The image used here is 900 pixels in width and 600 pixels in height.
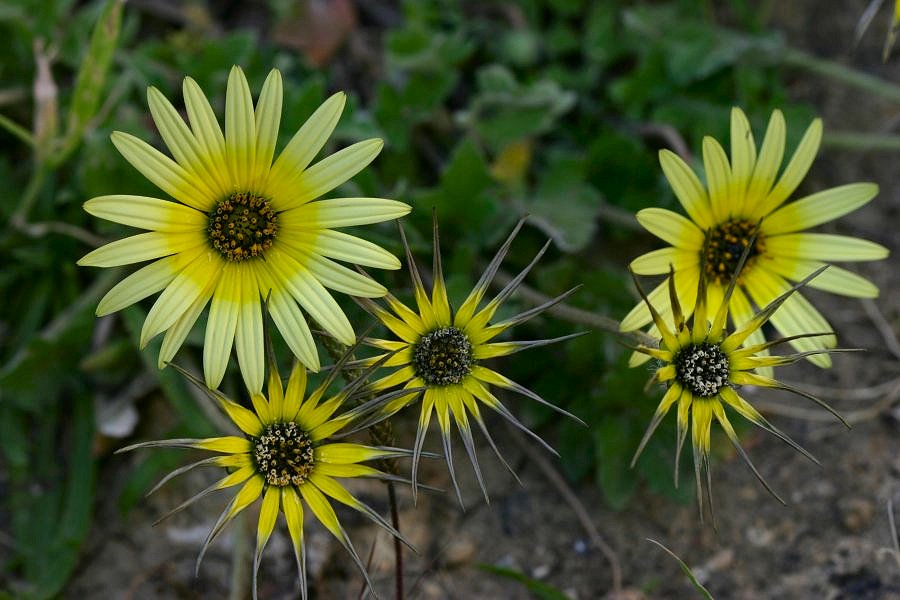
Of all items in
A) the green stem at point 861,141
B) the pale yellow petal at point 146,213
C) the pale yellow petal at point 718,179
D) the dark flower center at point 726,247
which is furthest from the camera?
the green stem at point 861,141

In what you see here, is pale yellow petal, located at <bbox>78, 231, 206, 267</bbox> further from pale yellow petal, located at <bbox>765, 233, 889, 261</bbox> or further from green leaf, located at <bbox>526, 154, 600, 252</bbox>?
pale yellow petal, located at <bbox>765, 233, 889, 261</bbox>

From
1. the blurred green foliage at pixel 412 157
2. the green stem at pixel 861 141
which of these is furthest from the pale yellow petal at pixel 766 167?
the green stem at pixel 861 141

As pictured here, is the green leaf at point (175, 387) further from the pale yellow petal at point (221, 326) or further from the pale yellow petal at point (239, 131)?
the pale yellow petal at point (239, 131)

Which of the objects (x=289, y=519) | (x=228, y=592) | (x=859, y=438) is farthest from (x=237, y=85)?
(x=859, y=438)

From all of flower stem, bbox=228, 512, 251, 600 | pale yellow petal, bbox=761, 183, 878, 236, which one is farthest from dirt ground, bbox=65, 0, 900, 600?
pale yellow petal, bbox=761, 183, 878, 236

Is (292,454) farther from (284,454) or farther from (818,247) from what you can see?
(818,247)
